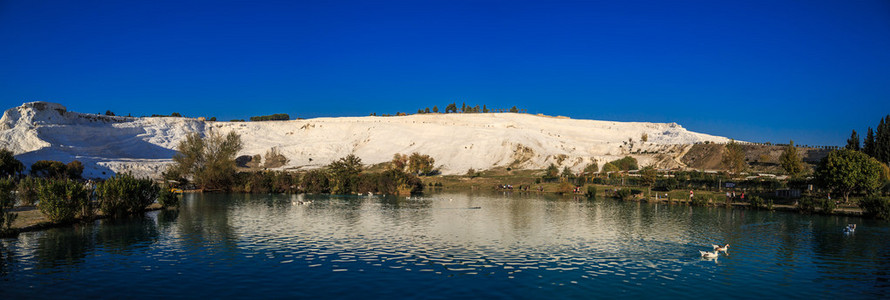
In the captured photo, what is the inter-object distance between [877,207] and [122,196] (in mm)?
54064

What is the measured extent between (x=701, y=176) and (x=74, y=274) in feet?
231

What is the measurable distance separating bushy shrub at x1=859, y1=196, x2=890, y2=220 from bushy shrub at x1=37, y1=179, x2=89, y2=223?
2140 inches

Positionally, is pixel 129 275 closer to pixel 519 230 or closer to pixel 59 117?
pixel 519 230

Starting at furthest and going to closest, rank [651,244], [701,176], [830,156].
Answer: [701,176] < [830,156] < [651,244]

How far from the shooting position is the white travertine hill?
10256 cm

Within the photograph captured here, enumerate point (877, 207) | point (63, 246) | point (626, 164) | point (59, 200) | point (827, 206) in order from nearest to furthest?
1. point (63, 246)
2. point (59, 200)
3. point (877, 207)
4. point (827, 206)
5. point (626, 164)

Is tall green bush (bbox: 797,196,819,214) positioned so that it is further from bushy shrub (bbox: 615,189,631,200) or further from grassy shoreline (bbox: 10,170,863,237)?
bushy shrub (bbox: 615,189,631,200)

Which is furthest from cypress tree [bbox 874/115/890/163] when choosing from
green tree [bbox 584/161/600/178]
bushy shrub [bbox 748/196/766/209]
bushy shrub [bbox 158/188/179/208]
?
bushy shrub [bbox 158/188/179/208]

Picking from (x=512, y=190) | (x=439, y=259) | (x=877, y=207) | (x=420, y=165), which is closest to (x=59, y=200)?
(x=439, y=259)

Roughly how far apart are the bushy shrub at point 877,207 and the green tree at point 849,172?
5347mm

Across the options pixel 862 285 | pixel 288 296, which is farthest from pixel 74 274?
Result: pixel 862 285

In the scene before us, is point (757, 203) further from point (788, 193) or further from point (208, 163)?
point (208, 163)

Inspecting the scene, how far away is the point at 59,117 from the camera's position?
117875 millimetres

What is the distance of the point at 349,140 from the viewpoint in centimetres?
13538
